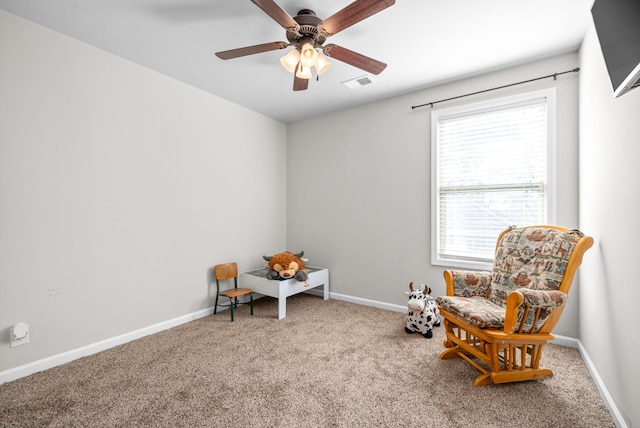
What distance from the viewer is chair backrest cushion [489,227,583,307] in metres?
2.00

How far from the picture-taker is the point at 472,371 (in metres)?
2.08

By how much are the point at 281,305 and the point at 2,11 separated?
314 cm

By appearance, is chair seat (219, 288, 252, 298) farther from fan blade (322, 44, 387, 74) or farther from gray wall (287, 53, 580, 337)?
fan blade (322, 44, 387, 74)

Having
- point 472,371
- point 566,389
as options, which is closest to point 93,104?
point 472,371

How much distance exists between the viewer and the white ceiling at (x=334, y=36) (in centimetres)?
194

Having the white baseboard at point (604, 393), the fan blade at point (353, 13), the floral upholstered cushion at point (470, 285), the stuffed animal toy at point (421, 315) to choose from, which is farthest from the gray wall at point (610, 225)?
the fan blade at point (353, 13)

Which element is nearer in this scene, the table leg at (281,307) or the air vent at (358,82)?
the air vent at (358,82)

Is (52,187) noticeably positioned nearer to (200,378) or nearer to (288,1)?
(200,378)

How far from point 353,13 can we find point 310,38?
41cm

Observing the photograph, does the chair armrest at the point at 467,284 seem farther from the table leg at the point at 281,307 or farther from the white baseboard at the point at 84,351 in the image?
the white baseboard at the point at 84,351

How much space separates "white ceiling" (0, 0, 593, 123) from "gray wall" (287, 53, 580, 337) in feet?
1.13

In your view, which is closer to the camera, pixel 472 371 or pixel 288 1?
pixel 288 1

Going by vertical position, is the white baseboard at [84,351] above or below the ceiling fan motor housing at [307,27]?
below

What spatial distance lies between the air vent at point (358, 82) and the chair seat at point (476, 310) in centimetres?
216
